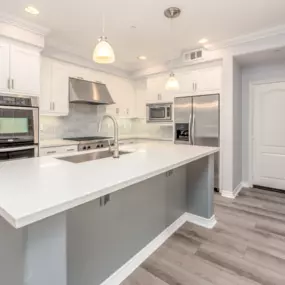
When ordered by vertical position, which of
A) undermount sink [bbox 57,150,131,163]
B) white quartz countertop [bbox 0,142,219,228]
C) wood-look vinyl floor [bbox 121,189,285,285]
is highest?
undermount sink [bbox 57,150,131,163]

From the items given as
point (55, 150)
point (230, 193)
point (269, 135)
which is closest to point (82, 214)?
point (55, 150)

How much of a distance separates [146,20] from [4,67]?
1.96 m

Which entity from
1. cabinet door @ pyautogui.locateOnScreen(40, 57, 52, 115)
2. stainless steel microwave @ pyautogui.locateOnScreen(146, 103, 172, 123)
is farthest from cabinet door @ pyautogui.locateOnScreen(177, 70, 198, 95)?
cabinet door @ pyautogui.locateOnScreen(40, 57, 52, 115)

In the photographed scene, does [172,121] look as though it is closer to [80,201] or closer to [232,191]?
[232,191]

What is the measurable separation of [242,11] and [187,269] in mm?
2911

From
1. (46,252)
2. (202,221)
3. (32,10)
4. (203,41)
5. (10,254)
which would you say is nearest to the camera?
(46,252)

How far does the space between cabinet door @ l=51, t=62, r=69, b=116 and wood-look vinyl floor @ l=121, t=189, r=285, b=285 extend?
2860 mm

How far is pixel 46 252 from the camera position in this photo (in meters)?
0.94

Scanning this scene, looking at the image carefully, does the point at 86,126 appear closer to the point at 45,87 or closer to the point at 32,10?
the point at 45,87

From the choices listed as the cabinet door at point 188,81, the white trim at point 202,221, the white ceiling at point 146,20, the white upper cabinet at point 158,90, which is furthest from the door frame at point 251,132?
the white trim at point 202,221

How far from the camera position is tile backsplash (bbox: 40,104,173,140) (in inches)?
158

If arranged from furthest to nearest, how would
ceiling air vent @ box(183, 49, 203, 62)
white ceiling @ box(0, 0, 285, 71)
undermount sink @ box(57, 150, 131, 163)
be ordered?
ceiling air vent @ box(183, 49, 203, 62), white ceiling @ box(0, 0, 285, 71), undermount sink @ box(57, 150, 131, 163)

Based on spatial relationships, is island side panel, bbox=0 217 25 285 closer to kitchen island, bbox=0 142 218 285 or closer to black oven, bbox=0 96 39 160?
kitchen island, bbox=0 142 218 285

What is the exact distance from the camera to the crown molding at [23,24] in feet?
8.68
